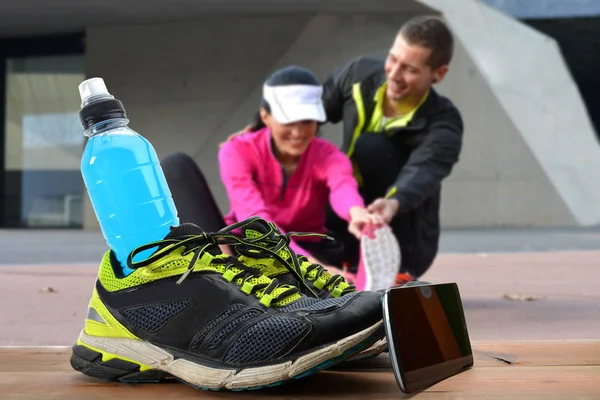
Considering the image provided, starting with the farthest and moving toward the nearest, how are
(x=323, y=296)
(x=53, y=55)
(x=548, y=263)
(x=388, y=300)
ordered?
(x=53, y=55) → (x=548, y=263) → (x=323, y=296) → (x=388, y=300)

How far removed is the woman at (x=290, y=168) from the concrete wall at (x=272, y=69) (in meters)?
9.83

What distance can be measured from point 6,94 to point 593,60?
39.9ft

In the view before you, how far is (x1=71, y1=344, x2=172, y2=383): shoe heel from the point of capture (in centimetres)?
122

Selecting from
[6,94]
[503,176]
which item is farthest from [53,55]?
[503,176]

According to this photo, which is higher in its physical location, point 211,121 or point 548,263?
point 548,263

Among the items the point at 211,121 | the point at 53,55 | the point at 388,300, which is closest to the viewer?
the point at 388,300

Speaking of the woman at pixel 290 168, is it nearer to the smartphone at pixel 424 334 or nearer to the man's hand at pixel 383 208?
the man's hand at pixel 383 208

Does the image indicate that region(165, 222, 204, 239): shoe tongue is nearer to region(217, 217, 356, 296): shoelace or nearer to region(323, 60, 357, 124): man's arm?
region(217, 217, 356, 296): shoelace

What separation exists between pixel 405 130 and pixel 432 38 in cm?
39

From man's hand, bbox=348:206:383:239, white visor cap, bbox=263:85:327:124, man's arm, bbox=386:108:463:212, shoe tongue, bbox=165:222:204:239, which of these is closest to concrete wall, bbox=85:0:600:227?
man's arm, bbox=386:108:463:212

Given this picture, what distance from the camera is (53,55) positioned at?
52.9ft

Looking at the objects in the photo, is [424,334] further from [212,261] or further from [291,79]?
[291,79]

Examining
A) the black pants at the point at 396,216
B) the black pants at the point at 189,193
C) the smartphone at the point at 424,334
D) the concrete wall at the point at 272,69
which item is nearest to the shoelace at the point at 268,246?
the smartphone at the point at 424,334

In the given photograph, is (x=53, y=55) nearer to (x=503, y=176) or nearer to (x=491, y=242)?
(x=503, y=176)
